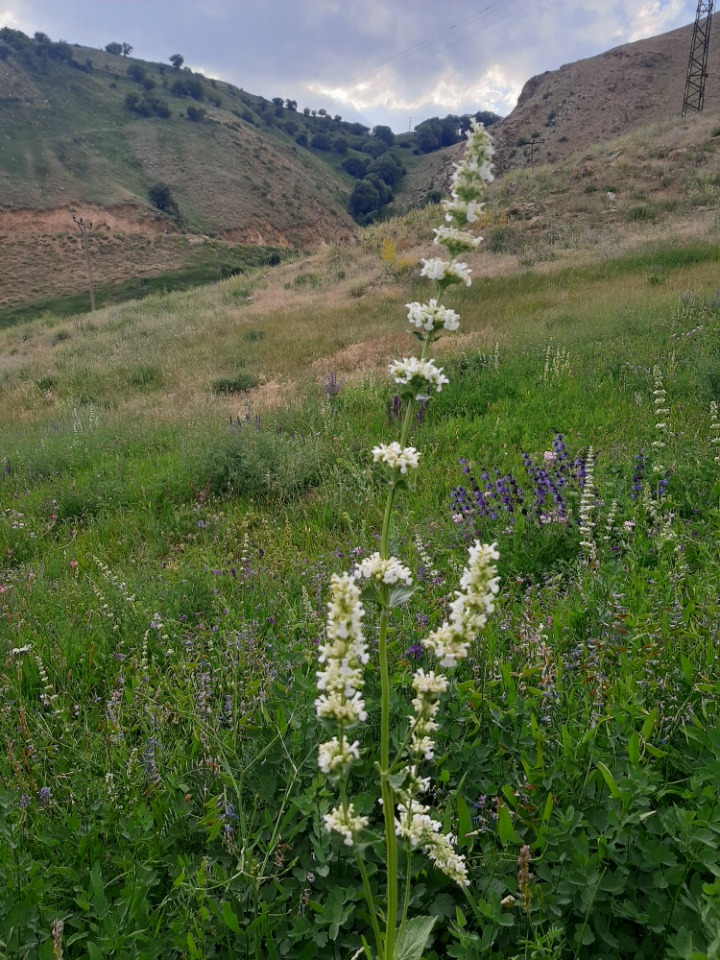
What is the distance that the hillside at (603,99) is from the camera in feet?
162

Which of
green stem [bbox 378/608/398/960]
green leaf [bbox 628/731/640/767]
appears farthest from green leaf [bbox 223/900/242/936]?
green leaf [bbox 628/731/640/767]

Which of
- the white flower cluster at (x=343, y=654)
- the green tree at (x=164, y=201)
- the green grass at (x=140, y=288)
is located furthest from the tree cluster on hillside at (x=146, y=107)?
the white flower cluster at (x=343, y=654)

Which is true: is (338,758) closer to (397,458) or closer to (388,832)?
(388,832)

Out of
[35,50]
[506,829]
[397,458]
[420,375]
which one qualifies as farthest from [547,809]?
[35,50]

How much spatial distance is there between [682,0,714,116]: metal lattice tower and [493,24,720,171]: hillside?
49.2 inches

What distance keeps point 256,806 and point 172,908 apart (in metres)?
0.34

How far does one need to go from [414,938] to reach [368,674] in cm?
113

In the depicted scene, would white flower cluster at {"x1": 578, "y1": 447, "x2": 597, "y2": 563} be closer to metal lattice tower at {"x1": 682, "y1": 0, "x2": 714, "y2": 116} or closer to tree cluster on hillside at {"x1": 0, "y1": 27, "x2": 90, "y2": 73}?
metal lattice tower at {"x1": 682, "y1": 0, "x2": 714, "y2": 116}

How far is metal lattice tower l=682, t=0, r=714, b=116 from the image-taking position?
107ft

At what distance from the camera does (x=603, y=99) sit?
5497cm

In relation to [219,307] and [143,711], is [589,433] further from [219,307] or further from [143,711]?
[219,307]

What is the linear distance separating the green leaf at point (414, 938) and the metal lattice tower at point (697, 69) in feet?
141

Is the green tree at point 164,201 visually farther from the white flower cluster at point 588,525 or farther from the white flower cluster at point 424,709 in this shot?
the white flower cluster at point 424,709

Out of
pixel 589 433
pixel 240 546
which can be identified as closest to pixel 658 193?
pixel 589 433
